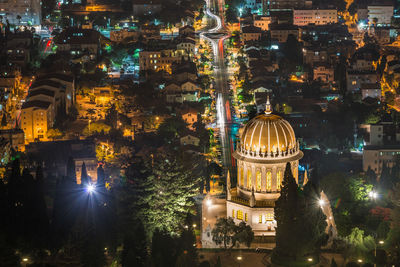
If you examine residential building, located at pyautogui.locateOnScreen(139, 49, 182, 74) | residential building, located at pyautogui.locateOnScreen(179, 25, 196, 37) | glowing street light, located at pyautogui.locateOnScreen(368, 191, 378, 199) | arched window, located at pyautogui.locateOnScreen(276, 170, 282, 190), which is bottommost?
glowing street light, located at pyautogui.locateOnScreen(368, 191, 378, 199)

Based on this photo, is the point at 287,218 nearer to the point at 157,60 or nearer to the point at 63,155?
the point at 63,155

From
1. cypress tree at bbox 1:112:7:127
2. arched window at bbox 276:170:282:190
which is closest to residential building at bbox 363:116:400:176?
arched window at bbox 276:170:282:190

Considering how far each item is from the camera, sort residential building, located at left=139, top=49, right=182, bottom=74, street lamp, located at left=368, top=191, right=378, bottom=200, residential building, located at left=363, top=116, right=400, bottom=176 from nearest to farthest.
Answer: street lamp, located at left=368, top=191, right=378, bottom=200 < residential building, located at left=363, top=116, right=400, bottom=176 < residential building, located at left=139, top=49, right=182, bottom=74

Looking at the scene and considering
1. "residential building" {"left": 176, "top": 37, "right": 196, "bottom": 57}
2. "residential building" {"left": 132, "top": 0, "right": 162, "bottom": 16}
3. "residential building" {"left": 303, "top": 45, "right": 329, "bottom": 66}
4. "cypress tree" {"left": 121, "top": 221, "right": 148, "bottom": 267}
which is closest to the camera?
"cypress tree" {"left": 121, "top": 221, "right": 148, "bottom": 267}

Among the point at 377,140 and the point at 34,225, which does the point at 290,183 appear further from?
the point at 377,140

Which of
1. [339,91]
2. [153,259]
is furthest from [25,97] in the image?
[153,259]

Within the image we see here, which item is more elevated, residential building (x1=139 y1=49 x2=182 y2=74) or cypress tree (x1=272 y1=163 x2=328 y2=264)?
residential building (x1=139 y1=49 x2=182 y2=74)

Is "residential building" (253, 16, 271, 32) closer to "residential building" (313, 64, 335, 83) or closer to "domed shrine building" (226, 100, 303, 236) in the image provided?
"residential building" (313, 64, 335, 83)
